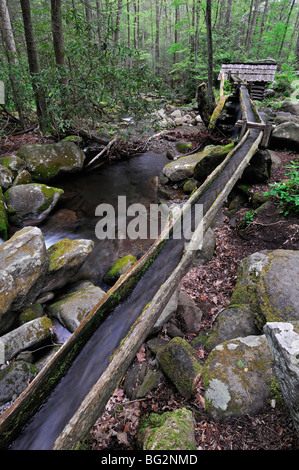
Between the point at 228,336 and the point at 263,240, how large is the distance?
2.33 meters

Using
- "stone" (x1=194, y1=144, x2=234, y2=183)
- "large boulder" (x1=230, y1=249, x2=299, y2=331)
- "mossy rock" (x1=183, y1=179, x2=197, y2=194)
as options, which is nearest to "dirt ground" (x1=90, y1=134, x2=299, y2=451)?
Result: "large boulder" (x1=230, y1=249, x2=299, y2=331)

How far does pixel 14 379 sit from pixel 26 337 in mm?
577

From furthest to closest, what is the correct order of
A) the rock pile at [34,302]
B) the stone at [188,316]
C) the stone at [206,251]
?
the stone at [206,251] < the stone at [188,316] < the rock pile at [34,302]

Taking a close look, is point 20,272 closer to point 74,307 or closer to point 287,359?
point 74,307

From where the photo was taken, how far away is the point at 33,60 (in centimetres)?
912

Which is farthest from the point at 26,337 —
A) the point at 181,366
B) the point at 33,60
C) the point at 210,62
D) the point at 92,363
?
the point at 210,62

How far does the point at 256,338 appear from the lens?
285 centimetres

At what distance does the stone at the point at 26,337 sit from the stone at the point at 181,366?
197 centimetres

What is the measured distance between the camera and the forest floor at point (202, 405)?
2.12 metres

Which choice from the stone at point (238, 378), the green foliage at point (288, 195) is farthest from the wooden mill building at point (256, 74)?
the stone at point (238, 378)

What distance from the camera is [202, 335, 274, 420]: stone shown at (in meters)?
2.34

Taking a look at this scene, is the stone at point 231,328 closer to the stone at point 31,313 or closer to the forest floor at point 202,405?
the forest floor at point 202,405

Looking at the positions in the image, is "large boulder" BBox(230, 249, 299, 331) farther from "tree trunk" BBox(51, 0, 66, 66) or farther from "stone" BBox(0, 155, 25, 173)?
"tree trunk" BBox(51, 0, 66, 66)
